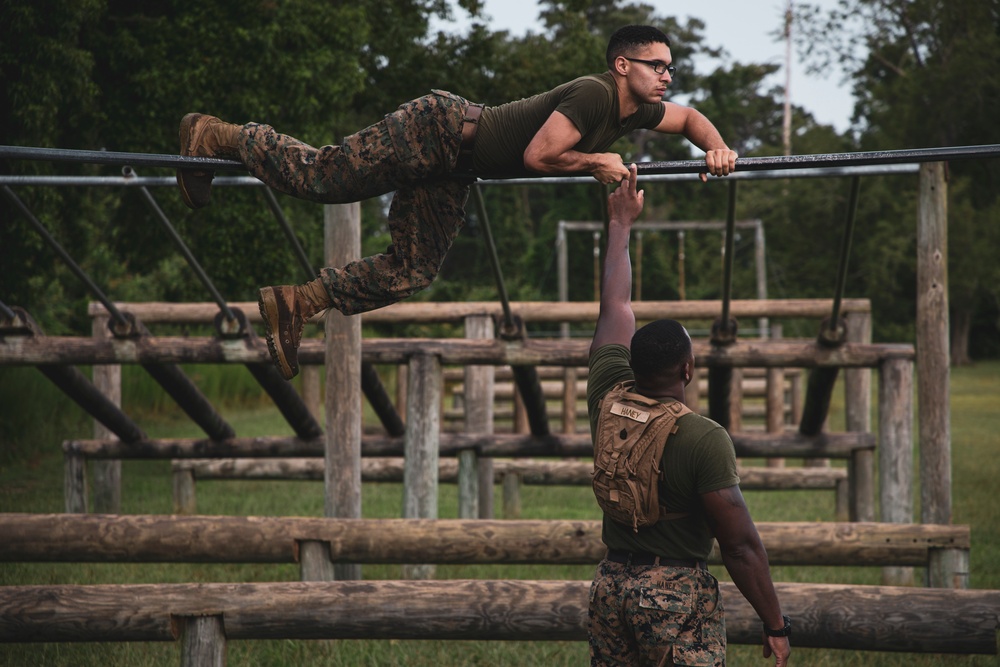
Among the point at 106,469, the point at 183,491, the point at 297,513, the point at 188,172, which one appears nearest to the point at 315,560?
the point at 188,172

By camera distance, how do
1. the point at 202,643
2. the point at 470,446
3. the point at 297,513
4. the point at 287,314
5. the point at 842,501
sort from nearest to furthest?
the point at 287,314
the point at 202,643
the point at 470,446
the point at 842,501
the point at 297,513

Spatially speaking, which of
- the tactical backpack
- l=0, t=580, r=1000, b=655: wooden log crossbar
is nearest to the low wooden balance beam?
l=0, t=580, r=1000, b=655: wooden log crossbar

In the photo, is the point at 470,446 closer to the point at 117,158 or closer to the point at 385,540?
the point at 385,540

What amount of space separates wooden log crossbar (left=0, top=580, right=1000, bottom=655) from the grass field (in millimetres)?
834

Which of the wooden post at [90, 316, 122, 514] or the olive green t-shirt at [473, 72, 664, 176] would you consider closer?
the olive green t-shirt at [473, 72, 664, 176]

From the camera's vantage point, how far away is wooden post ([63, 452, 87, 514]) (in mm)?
8953

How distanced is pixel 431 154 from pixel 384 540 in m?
2.49

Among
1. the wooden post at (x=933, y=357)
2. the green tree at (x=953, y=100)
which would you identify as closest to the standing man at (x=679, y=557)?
the wooden post at (x=933, y=357)

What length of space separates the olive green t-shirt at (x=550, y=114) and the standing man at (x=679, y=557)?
823mm

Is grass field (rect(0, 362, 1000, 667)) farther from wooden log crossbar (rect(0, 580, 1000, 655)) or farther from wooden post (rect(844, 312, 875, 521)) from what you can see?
wooden log crossbar (rect(0, 580, 1000, 655))

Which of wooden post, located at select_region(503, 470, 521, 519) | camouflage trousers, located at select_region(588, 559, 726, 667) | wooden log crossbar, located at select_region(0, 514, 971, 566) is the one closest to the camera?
camouflage trousers, located at select_region(588, 559, 726, 667)

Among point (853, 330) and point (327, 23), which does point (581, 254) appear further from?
point (853, 330)

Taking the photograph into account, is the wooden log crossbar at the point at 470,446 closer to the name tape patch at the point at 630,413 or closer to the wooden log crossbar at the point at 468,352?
the wooden log crossbar at the point at 468,352

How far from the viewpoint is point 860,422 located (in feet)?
31.1
